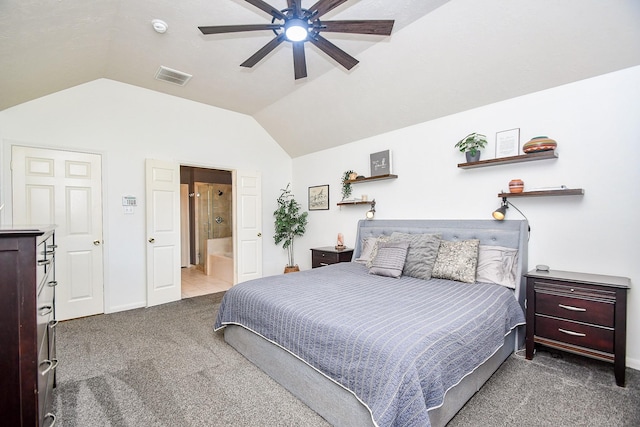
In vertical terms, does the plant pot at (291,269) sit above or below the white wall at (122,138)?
below

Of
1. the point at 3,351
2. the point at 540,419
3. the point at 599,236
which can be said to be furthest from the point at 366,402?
the point at 599,236

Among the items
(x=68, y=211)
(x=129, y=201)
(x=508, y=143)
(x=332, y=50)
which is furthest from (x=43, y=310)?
(x=508, y=143)

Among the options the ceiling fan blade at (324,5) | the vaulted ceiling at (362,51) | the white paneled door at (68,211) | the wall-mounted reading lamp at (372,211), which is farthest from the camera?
the wall-mounted reading lamp at (372,211)

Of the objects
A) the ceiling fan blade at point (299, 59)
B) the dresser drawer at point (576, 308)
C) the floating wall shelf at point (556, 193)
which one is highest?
the ceiling fan blade at point (299, 59)

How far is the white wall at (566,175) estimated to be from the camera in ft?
7.63

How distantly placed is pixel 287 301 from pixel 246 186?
3251mm

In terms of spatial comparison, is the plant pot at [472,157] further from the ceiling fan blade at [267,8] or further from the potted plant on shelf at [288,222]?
the potted plant on shelf at [288,222]

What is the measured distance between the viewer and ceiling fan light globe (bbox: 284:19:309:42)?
6.14 feet

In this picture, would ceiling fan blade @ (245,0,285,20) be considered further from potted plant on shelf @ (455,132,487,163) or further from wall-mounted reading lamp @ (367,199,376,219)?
wall-mounted reading lamp @ (367,199,376,219)

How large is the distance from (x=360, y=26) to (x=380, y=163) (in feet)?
7.48

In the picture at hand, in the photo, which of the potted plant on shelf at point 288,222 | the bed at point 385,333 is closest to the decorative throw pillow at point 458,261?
the bed at point 385,333

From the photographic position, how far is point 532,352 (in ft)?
7.94

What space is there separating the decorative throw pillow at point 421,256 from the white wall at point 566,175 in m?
0.59

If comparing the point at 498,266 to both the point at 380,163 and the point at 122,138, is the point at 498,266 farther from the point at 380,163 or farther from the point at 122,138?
the point at 122,138
